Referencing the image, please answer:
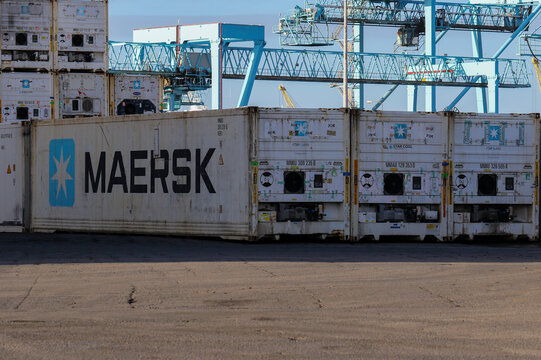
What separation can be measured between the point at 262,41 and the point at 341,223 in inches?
1923

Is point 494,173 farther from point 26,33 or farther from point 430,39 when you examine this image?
point 430,39

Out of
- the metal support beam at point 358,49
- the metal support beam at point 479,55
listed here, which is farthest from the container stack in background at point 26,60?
the metal support beam at point 479,55

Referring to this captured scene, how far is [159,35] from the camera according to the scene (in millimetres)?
74500

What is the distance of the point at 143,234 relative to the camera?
22.9m

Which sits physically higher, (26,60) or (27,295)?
(26,60)

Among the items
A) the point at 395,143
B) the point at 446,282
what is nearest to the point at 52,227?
the point at 395,143

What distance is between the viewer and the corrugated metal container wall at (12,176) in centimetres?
2500

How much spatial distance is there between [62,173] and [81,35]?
304 inches

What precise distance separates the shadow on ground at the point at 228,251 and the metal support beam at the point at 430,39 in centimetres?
6200

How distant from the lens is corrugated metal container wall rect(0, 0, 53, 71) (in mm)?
30250

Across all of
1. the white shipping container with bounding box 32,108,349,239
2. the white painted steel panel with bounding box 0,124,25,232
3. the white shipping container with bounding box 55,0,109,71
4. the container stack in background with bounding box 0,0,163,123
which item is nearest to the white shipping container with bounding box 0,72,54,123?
the container stack in background with bounding box 0,0,163,123

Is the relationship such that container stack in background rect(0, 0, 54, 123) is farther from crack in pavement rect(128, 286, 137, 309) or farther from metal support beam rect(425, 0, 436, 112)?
metal support beam rect(425, 0, 436, 112)

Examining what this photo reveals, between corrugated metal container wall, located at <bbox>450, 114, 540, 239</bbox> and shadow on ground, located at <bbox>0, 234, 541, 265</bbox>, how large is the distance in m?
0.49

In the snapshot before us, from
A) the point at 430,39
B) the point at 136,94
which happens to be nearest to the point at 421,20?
the point at 430,39
